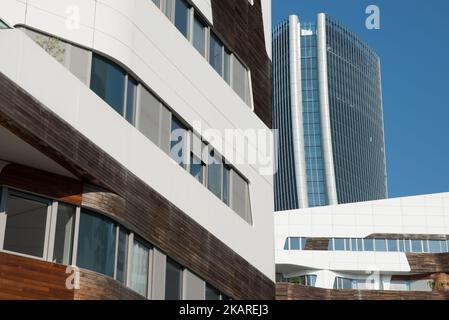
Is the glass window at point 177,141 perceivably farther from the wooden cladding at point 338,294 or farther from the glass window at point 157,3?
the wooden cladding at point 338,294

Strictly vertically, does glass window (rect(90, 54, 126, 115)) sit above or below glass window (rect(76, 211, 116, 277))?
above

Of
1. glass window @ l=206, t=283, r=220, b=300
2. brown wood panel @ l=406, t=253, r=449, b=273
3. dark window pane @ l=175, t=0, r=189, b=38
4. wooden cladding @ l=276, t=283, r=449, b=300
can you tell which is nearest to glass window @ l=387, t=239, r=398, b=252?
brown wood panel @ l=406, t=253, r=449, b=273

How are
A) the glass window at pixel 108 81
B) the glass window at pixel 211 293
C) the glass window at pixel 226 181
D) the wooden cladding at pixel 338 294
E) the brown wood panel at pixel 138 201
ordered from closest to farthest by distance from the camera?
the brown wood panel at pixel 138 201 < the glass window at pixel 108 81 < the glass window at pixel 211 293 < the glass window at pixel 226 181 < the wooden cladding at pixel 338 294

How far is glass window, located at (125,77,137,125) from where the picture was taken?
2247 centimetres

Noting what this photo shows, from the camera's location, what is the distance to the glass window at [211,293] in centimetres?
2527

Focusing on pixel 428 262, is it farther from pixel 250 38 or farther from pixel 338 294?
pixel 250 38

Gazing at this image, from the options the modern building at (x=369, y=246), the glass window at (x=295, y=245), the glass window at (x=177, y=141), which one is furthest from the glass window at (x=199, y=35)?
the glass window at (x=295, y=245)

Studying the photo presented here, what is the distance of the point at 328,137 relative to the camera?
19825 cm

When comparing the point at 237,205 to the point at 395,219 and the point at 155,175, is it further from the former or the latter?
the point at 395,219

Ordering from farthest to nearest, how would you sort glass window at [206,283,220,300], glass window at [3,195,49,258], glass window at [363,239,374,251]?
glass window at [363,239,374,251]
glass window at [206,283,220,300]
glass window at [3,195,49,258]

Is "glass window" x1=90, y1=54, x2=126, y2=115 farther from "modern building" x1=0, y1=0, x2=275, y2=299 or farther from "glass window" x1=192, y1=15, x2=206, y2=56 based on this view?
"glass window" x1=192, y1=15, x2=206, y2=56

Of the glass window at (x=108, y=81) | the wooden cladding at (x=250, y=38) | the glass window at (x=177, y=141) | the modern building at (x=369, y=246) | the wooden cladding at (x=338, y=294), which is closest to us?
the glass window at (x=108, y=81)

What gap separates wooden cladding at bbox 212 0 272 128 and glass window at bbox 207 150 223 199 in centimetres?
431
